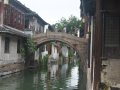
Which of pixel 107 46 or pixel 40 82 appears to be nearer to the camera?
pixel 107 46

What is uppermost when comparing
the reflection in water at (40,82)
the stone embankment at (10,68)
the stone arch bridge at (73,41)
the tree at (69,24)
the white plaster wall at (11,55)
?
the tree at (69,24)

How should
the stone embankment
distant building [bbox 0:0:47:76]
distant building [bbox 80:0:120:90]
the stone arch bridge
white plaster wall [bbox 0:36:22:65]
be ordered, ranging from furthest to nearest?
1. the stone arch bridge
2. white plaster wall [bbox 0:36:22:65]
3. distant building [bbox 0:0:47:76]
4. the stone embankment
5. distant building [bbox 80:0:120:90]

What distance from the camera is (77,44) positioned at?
38188mm

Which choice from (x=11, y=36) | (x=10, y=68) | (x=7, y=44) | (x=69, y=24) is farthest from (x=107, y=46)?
(x=69, y=24)

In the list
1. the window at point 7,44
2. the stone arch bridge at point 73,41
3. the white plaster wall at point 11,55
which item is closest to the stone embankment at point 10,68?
the white plaster wall at point 11,55

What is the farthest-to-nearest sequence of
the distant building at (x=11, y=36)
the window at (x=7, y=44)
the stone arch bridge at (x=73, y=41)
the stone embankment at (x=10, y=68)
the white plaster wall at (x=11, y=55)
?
the stone arch bridge at (x=73, y=41)
the window at (x=7, y=44)
the white plaster wall at (x=11, y=55)
the distant building at (x=11, y=36)
the stone embankment at (x=10, y=68)

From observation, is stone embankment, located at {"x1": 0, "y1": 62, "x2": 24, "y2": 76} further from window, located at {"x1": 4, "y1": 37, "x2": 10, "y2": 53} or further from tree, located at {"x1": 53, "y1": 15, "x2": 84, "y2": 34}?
tree, located at {"x1": 53, "y1": 15, "x2": 84, "y2": 34}

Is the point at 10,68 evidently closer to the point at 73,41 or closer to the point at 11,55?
the point at 11,55

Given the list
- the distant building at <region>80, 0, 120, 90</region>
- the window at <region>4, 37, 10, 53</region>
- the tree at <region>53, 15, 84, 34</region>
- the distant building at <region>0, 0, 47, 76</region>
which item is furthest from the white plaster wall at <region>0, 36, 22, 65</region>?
the tree at <region>53, 15, 84, 34</region>

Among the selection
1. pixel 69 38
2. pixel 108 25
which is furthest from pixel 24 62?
pixel 108 25

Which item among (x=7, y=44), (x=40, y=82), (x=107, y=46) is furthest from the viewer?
(x=7, y=44)

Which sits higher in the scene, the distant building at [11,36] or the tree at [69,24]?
the tree at [69,24]

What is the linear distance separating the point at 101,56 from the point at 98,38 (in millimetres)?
578

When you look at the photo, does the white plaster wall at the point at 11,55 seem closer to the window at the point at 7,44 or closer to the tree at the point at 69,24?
the window at the point at 7,44
